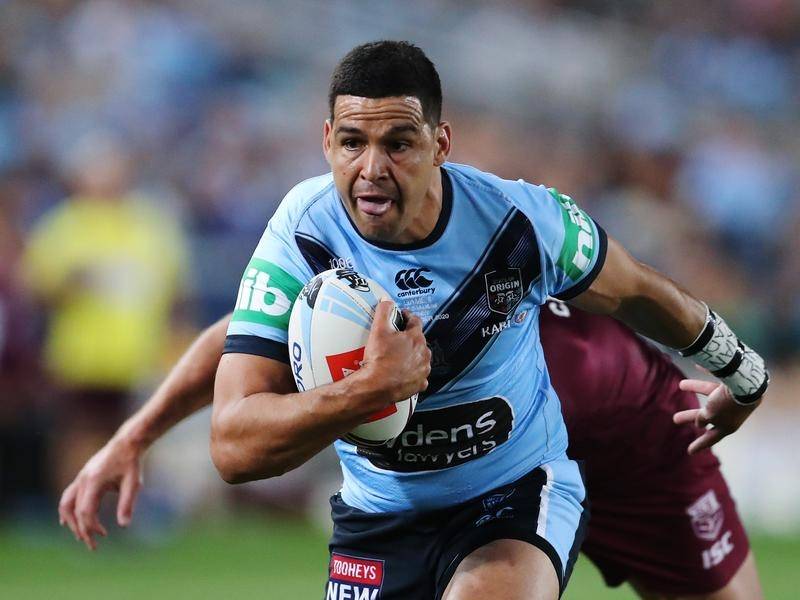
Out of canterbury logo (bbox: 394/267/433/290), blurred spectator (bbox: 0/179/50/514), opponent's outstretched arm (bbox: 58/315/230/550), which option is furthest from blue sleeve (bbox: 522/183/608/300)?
blurred spectator (bbox: 0/179/50/514)

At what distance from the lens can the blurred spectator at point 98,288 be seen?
→ 10180 mm

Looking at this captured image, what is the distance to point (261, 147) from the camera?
12.8 metres

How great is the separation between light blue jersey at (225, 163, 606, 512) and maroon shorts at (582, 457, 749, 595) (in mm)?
1318

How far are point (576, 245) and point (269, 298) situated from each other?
3.30 ft

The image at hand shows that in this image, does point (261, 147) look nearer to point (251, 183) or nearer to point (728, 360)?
point (251, 183)

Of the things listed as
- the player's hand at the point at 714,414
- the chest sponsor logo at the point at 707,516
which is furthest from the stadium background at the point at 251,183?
the player's hand at the point at 714,414

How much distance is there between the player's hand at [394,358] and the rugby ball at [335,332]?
0.23 ft

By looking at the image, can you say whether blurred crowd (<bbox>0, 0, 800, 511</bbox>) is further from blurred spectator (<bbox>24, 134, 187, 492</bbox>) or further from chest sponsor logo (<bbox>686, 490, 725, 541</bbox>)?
chest sponsor logo (<bbox>686, 490, 725, 541</bbox>)

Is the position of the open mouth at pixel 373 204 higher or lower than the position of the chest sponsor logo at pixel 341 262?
higher

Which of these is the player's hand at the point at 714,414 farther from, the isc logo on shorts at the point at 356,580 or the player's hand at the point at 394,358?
the player's hand at the point at 394,358

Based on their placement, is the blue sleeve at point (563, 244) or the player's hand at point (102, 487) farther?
the player's hand at point (102, 487)

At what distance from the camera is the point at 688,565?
20.2 ft

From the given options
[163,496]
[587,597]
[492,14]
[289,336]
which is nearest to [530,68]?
[492,14]

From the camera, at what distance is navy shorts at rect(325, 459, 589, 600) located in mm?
4672
